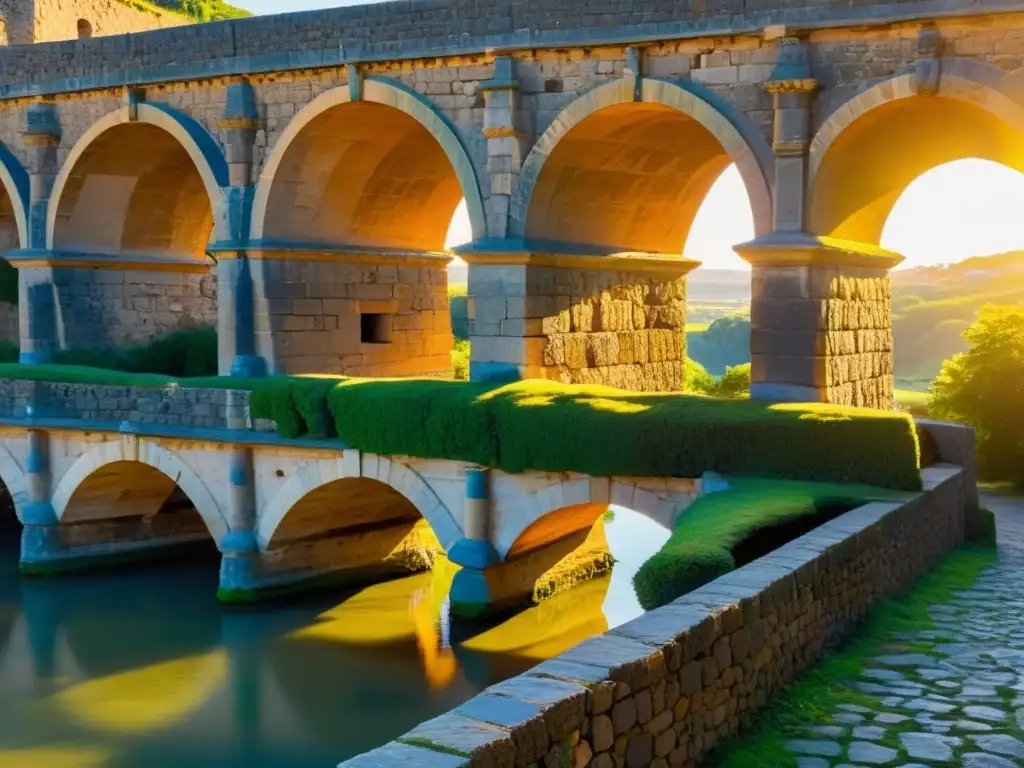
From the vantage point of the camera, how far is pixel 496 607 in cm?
1340

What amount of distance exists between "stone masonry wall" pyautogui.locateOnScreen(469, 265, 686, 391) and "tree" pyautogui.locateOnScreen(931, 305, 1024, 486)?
17.4 feet

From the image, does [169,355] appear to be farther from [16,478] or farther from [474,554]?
[474,554]

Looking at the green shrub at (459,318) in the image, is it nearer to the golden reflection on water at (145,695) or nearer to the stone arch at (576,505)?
the stone arch at (576,505)

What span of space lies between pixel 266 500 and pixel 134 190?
5.94 meters

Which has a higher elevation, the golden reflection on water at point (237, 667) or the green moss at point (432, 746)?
the green moss at point (432, 746)

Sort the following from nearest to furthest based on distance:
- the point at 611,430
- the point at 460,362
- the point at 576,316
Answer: the point at 611,430 → the point at 576,316 → the point at 460,362

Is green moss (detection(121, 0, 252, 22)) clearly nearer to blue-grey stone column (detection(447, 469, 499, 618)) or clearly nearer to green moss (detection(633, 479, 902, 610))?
blue-grey stone column (detection(447, 469, 499, 618))

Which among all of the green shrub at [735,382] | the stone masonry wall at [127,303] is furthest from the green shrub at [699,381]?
the stone masonry wall at [127,303]

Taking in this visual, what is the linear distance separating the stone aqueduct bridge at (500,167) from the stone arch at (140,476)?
1492 mm

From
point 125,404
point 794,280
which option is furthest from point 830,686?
point 125,404

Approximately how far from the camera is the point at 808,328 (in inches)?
468

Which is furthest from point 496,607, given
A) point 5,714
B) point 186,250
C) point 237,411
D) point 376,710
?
point 186,250

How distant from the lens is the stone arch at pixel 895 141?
11.0 metres

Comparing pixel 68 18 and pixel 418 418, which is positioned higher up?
pixel 68 18
